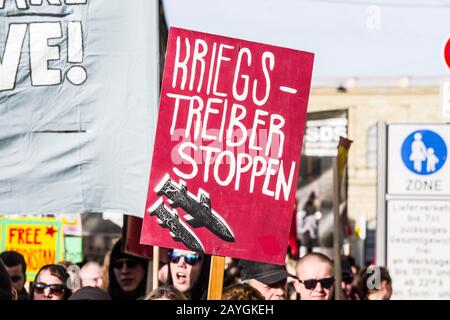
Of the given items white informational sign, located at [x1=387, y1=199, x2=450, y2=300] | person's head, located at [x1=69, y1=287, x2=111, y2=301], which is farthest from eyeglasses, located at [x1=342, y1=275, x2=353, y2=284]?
person's head, located at [x1=69, y1=287, x2=111, y2=301]

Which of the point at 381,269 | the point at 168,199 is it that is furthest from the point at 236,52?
the point at 381,269

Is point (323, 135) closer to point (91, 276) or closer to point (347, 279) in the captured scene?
point (347, 279)

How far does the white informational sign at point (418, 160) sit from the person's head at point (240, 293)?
3386 millimetres

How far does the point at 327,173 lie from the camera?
15.4 meters

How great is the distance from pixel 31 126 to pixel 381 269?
2.74 m

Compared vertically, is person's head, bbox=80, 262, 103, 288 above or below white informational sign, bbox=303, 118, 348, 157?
below

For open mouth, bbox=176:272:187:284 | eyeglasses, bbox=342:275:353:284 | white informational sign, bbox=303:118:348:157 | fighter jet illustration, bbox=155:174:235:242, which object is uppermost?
white informational sign, bbox=303:118:348:157

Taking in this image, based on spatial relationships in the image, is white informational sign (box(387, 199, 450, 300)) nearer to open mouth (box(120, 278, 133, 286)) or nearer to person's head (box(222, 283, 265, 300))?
open mouth (box(120, 278, 133, 286))

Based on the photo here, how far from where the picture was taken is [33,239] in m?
12.6

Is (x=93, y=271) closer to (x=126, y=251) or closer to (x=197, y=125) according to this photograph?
(x=126, y=251)

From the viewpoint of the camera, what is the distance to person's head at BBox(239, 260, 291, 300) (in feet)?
22.4

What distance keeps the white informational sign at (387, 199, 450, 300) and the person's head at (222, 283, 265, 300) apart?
319 cm

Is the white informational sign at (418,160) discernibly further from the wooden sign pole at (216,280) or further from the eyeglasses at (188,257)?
the wooden sign pole at (216,280)

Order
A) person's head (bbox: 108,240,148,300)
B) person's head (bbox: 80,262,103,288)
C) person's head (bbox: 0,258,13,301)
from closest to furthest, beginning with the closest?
person's head (bbox: 0,258,13,301) < person's head (bbox: 108,240,148,300) < person's head (bbox: 80,262,103,288)
